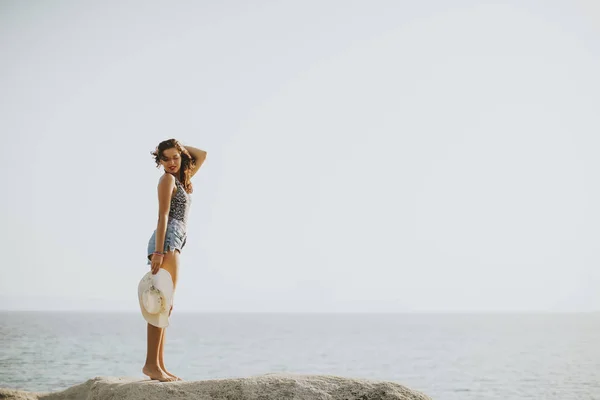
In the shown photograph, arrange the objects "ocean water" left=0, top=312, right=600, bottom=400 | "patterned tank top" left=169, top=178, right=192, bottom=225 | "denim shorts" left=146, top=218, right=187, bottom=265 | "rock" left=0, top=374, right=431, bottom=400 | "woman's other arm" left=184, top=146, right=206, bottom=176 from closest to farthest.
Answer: "rock" left=0, top=374, right=431, bottom=400
"denim shorts" left=146, top=218, right=187, bottom=265
"patterned tank top" left=169, top=178, right=192, bottom=225
"woman's other arm" left=184, top=146, right=206, bottom=176
"ocean water" left=0, top=312, right=600, bottom=400

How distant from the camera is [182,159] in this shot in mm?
6824

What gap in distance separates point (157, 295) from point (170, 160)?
4.44 feet

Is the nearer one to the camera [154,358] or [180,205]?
[154,358]

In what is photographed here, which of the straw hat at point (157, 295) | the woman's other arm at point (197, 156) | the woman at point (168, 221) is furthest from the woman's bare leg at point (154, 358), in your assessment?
the woman's other arm at point (197, 156)

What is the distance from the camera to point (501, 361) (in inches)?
2167

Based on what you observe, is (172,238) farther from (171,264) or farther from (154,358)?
Answer: (154,358)

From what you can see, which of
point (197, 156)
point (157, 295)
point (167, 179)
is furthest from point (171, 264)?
point (197, 156)

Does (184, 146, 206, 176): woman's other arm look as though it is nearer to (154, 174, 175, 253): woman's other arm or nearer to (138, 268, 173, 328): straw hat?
(154, 174, 175, 253): woman's other arm

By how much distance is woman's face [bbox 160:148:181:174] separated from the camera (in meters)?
6.62

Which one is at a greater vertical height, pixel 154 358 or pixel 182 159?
pixel 182 159

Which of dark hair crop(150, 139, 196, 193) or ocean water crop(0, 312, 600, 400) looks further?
ocean water crop(0, 312, 600, 400)

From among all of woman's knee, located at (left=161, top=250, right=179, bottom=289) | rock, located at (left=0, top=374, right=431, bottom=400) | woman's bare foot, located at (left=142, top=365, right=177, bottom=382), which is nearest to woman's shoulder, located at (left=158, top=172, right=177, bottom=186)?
woman's knee, located at (left=161, top=250, right=179, bottom=289)

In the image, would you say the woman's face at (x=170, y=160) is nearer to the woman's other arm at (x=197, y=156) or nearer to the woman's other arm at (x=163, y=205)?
the woman's other arm at (x=163, y=205)

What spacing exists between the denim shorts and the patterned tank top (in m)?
0.06
